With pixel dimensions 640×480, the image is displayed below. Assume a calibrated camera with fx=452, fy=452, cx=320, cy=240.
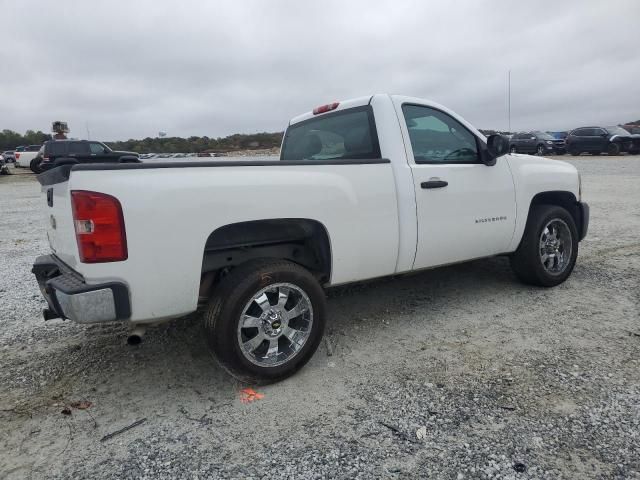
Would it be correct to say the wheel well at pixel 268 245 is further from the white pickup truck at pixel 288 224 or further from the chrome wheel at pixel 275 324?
the chrome wheel at pixel 275 324

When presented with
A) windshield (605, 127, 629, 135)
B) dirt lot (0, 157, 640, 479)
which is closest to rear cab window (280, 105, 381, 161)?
dirt lot (0, 157, 640, 479)

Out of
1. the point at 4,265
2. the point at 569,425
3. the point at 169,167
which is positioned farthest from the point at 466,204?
the point at 4,265

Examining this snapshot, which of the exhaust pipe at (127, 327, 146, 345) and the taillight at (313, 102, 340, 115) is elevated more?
the taillight at (313, 102, 340, 115)

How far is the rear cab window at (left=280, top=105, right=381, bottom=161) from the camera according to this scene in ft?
11.9

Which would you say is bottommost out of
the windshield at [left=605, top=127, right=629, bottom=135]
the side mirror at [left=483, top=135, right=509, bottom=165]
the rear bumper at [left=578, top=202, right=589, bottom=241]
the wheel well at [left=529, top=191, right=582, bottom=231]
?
the rear bumper at [left=578, top=202, right=589, bottom=241]

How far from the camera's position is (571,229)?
4586mm

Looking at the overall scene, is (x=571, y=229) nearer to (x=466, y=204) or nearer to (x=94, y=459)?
(x=466, y=204)

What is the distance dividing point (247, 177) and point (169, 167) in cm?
46

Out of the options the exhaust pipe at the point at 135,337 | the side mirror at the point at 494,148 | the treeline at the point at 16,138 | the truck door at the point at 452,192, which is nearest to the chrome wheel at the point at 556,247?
the truck door at the point at 452,192

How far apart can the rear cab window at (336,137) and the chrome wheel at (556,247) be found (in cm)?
208

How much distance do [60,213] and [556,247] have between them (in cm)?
436

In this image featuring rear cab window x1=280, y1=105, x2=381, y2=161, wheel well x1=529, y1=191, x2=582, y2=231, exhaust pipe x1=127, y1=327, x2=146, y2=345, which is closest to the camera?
exhaust pipe x1=127, y1=327, x2=146, y2=345

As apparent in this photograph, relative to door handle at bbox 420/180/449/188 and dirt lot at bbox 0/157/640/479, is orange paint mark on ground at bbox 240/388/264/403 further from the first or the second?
door handle at bbox 420/180/449/188

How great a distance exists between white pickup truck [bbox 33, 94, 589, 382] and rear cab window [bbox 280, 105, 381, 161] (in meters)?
0.02
